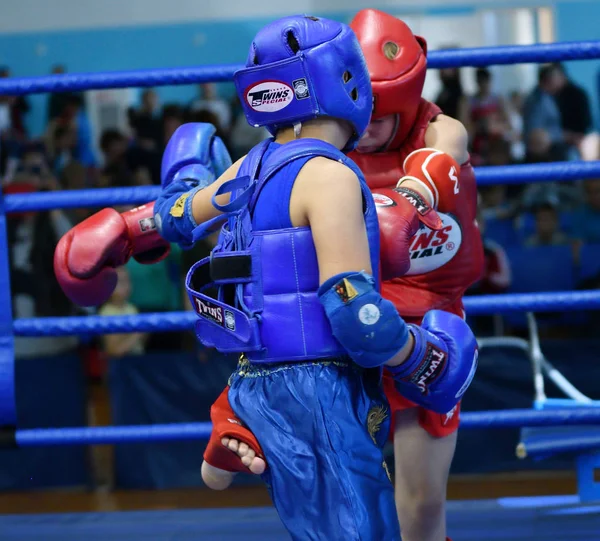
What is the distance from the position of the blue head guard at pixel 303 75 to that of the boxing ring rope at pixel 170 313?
0.84 meters

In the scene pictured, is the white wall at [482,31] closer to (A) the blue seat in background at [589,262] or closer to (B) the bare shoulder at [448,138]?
(A) the blue seat in background at [589,262]

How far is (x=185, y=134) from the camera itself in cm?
218

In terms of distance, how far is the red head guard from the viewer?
6.83 ft

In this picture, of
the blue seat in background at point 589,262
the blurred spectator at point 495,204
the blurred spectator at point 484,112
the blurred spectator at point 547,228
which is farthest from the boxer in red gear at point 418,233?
the blurred spectator at point 484,112

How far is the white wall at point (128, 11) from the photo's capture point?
25.0 feet

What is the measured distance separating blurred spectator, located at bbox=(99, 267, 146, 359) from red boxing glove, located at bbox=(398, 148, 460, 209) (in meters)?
2.69

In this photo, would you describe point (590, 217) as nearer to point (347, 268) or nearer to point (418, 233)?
point (418, 233)

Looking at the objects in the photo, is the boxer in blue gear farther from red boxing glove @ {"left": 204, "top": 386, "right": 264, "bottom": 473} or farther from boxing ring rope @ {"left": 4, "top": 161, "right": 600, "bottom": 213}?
boxing ring rope @ {"left": 4, "top": 161, "right": 600, "bottom": 213}

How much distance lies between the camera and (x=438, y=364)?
1.72m

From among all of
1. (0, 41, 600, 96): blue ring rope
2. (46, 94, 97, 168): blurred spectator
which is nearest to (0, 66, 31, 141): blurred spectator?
(46, 94, 97, 168): blurred spectator

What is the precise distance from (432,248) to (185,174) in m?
0.57

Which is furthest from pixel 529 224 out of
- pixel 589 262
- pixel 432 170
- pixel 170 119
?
pixel 432 170

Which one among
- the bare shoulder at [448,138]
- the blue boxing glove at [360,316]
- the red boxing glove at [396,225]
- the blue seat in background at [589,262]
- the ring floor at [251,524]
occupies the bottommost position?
the ring floor at [251,524]

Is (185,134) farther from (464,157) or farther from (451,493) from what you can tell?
(451,493)
